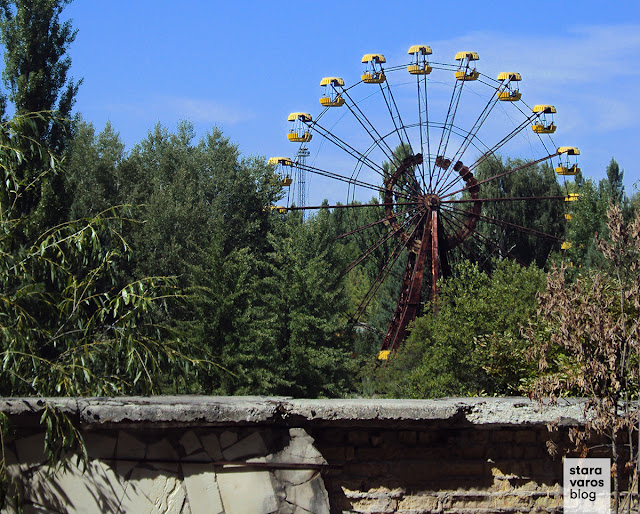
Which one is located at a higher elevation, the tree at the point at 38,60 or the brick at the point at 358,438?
the tree at the point at 38,60

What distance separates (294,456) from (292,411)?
25 cm

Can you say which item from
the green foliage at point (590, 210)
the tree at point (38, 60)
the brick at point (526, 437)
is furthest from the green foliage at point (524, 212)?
the brick at point (526, 437)

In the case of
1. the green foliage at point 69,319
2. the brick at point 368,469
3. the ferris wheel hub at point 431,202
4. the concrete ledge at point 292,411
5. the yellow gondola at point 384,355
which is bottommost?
the yellow gondola at point 384,355

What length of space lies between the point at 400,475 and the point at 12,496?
2219mm

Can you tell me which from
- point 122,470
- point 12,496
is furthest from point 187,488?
point 12,496

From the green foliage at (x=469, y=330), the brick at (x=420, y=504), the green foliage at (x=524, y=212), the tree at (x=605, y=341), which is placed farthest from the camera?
the green foliage at (x=524, y=212)

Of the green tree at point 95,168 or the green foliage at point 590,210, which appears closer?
the green tree at point 95,168

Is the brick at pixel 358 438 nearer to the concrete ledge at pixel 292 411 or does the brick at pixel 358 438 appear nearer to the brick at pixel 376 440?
the brick at pixel 376 440

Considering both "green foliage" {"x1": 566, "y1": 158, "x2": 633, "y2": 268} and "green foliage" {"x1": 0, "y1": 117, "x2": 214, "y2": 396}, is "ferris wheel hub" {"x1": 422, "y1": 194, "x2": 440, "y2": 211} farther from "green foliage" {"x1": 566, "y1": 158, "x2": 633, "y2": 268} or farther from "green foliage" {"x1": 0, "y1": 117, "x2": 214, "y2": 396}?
"green foliage" {"x1": 0, "y1": 117, "x2": 214, "y2": 396}

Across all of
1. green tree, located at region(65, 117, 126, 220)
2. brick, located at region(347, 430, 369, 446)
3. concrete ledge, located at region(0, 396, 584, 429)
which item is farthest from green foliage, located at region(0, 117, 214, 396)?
green tree, located at region(65, 117, 126, 220)

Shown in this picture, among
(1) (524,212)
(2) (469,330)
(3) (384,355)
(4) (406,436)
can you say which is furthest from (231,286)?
(1) (524,212)

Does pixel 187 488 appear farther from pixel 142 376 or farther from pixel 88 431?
pixel 142 376

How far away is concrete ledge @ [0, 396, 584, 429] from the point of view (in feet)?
14.5

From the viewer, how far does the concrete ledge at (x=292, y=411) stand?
4434mm
